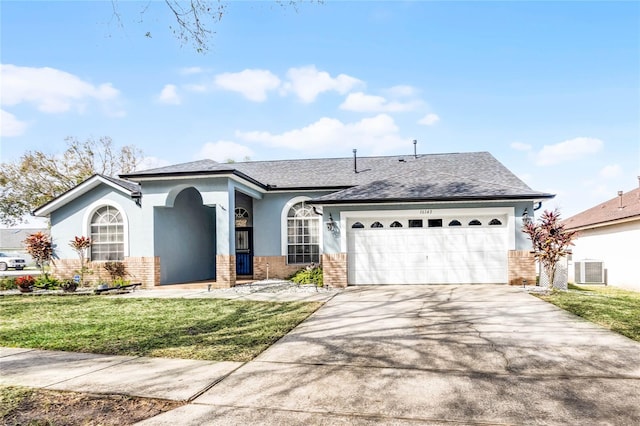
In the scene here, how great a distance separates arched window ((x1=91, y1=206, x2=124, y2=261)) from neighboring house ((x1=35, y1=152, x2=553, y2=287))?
40 millimetres

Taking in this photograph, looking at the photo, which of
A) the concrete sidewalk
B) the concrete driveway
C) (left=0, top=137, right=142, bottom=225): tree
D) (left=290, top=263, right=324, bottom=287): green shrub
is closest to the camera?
the concrete driveway

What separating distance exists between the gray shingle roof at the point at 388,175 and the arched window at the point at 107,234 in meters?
2.26

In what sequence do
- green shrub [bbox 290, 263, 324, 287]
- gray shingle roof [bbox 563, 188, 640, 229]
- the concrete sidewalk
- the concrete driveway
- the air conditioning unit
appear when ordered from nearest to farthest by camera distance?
the concrete driveway, the concrete sidewalk, green shrub [bbox 290, 263, 324, 287], gray shingle roof [bbox 563, 188, 640, 229], the air conditioning unit

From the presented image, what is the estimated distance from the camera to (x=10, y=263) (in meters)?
31.7

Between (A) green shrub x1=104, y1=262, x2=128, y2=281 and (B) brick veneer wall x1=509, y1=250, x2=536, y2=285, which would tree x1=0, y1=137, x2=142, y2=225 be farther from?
(B) brick veneer wall x1=509, y1=250, x2=536, y2=285

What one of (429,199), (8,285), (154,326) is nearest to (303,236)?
(429,199)

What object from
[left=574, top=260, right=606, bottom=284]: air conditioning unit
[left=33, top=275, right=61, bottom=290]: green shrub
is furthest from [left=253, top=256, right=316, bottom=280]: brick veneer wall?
[left=574, top=260, right=606, bottom=284]: air conditioning unit

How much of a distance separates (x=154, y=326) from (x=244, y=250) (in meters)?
10.1

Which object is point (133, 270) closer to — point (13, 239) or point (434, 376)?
point (434, 376)

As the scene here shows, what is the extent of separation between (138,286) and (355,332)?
1039cm

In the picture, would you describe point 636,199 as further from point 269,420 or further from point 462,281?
point 269,420

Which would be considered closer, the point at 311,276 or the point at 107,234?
the point at 311,276

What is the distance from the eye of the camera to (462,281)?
12852 mm

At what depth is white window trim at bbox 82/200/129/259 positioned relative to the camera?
576 inches
